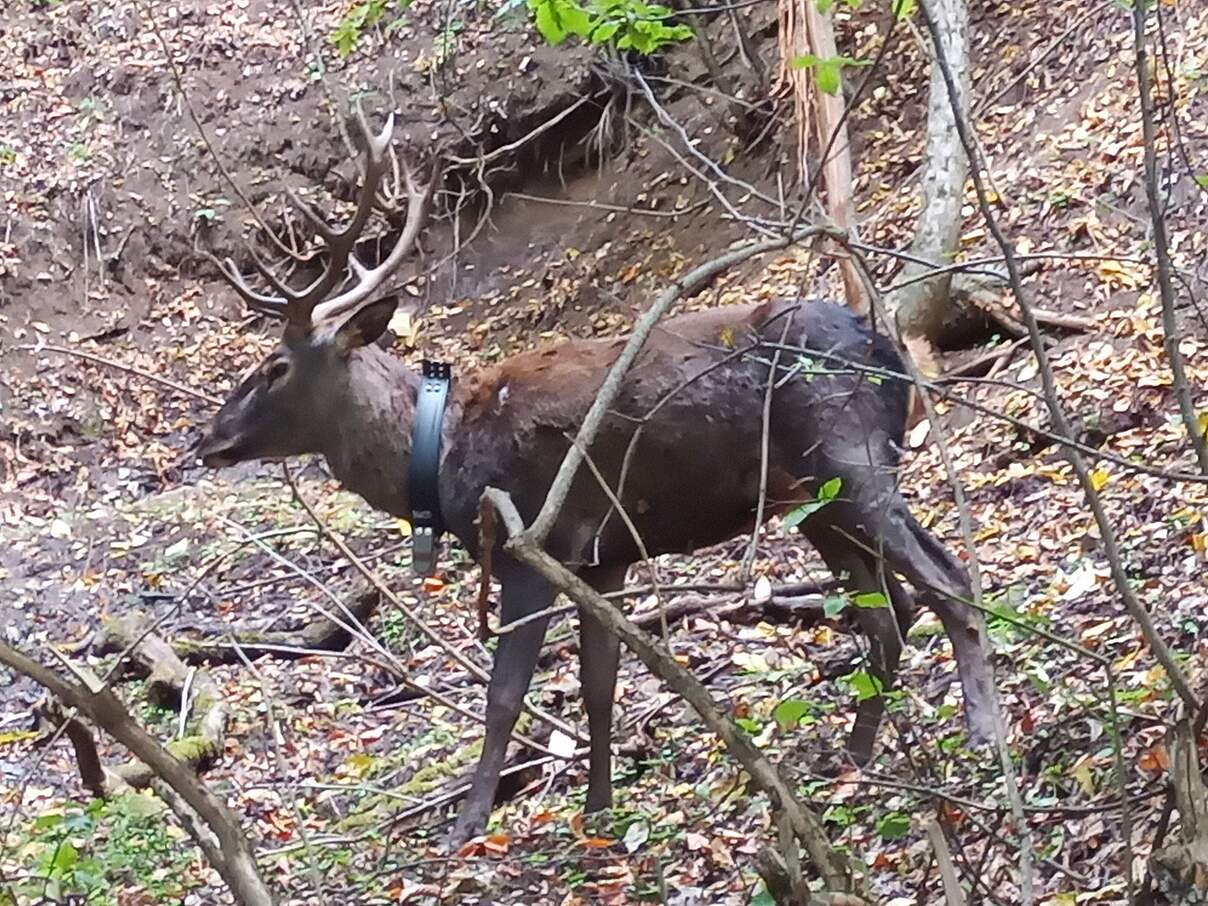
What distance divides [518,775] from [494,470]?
134 cm

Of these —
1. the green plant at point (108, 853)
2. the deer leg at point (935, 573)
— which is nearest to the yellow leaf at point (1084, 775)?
the deer leg at point (935, 573)

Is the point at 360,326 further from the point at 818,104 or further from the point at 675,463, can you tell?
the point at 818,104

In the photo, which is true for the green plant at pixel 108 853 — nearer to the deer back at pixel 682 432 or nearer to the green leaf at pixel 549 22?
the deer back at pixel 682 432

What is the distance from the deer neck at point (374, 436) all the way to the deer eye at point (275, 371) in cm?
29

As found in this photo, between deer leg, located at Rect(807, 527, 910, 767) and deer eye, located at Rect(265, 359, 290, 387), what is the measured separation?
2.38 meters

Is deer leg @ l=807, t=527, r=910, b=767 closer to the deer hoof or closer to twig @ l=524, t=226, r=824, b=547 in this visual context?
the deer hoof

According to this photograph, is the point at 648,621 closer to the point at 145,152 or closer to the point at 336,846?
the point at 336,846

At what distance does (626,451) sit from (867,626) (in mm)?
1174

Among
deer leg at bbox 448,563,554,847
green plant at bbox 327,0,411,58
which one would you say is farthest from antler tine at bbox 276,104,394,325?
deer leg at bbox 448,563,554,847

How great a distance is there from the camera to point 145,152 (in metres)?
15.0

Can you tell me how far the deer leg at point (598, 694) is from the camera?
5957mm

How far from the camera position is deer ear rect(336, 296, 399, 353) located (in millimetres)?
6727

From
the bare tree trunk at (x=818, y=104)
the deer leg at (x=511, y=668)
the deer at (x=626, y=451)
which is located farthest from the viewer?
the bare tree trunk at (x=818, y=104)

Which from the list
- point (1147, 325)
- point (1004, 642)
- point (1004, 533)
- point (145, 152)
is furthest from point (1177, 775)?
point (145, 152)
